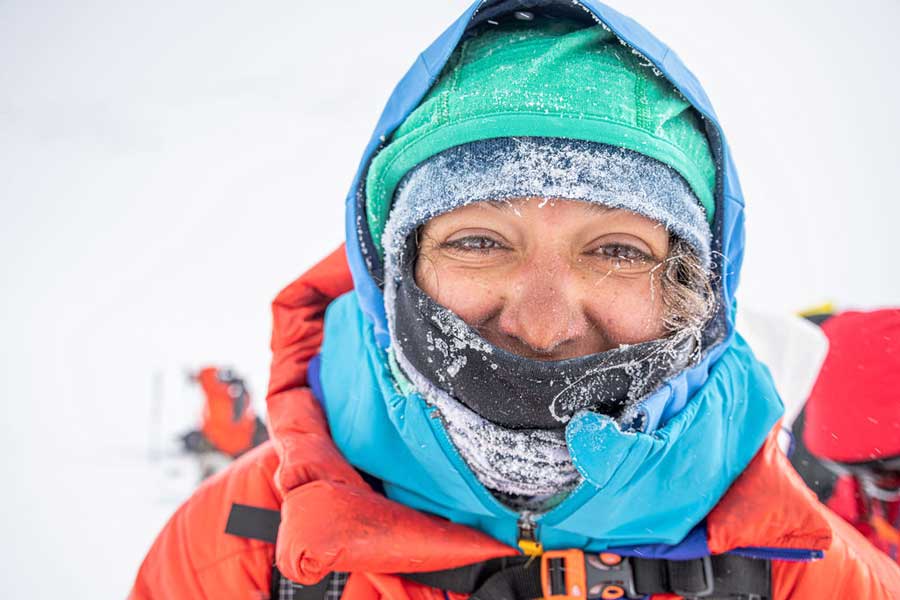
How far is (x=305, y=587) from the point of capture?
1.22m

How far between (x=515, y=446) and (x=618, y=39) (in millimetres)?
856

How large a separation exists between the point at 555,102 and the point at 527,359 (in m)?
0.50

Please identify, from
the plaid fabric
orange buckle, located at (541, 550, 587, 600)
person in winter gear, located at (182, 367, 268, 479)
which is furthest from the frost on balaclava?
person in winter gear, located at (182, 367, 268, 479)

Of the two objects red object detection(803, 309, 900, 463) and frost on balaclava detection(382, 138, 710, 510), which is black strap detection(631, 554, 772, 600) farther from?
red object detection(803, 309, 900, 463)

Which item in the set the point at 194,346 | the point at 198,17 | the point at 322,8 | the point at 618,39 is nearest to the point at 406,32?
the point at 322,8

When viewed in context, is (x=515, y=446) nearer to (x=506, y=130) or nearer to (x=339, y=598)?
(x=339, y=598)

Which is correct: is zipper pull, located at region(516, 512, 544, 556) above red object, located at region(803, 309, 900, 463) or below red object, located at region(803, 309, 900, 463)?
above

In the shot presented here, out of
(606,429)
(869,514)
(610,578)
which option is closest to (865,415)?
(869,514)

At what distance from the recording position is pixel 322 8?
11.3m

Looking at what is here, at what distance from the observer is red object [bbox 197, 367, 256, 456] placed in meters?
6.19

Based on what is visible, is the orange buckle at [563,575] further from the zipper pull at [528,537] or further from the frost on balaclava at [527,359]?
the frost on balaclava at [527,359]

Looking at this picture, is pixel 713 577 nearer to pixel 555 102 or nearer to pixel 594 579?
pixel 594 579

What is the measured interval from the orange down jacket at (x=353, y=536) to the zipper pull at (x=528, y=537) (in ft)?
0.11

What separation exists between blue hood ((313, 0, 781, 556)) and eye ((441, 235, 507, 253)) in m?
0.25
